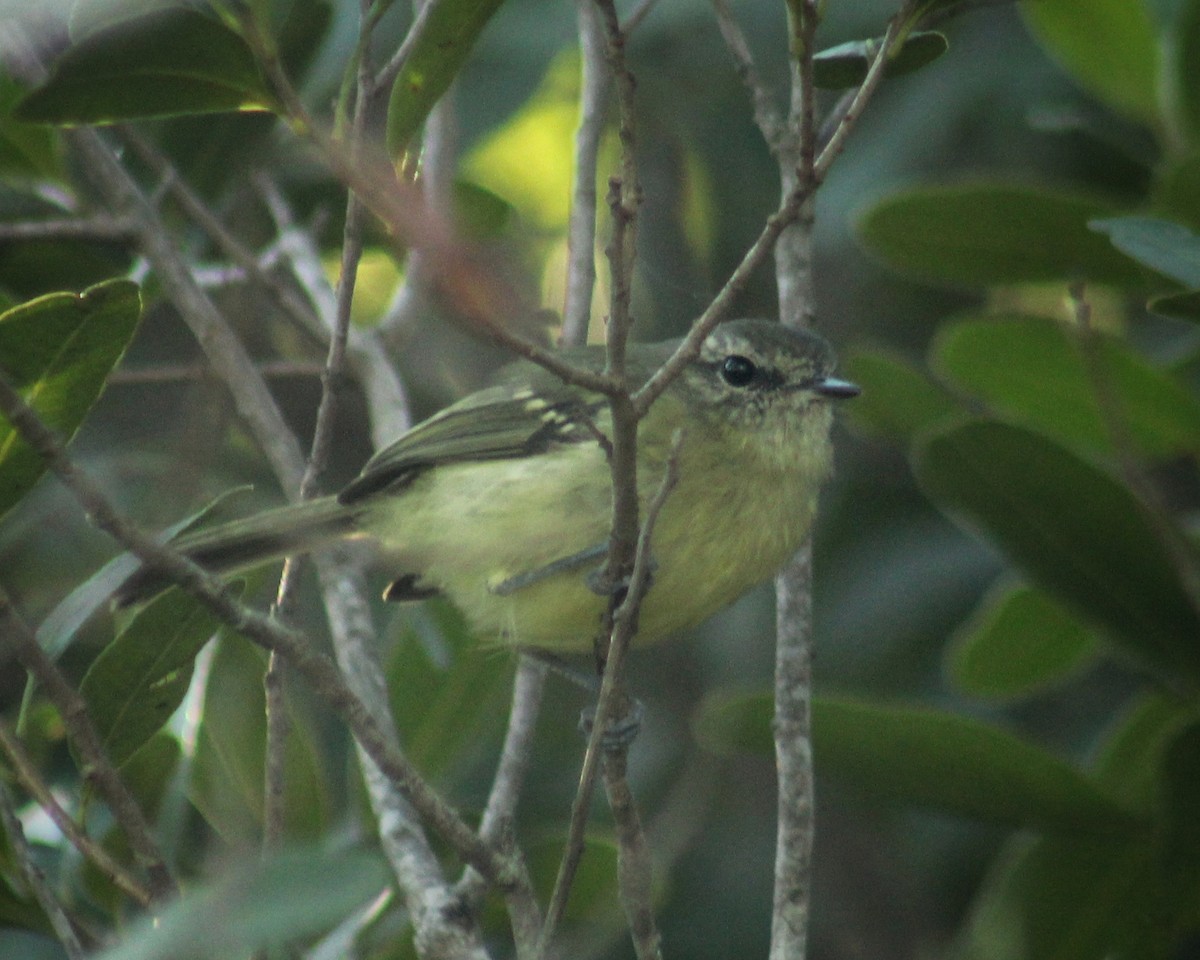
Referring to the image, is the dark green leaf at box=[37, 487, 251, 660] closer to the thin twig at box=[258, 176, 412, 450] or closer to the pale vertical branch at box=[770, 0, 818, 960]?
the pale vertical branch at box=[770, 0, 818, 960]

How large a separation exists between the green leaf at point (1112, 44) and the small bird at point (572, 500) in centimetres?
105

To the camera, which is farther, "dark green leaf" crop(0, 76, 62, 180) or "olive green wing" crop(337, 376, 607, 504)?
"olive green wing" crop(337, 376, 607, 504)

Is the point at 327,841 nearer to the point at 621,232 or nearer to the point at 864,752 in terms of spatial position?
the point at 864,752

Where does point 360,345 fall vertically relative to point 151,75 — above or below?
below

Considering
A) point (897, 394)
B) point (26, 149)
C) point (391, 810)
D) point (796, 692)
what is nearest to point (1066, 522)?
point (897, 394)

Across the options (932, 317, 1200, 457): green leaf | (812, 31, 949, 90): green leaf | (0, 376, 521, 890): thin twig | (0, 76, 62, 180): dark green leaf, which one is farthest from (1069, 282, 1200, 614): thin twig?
(0, 76, 62, 180): dark green leaf

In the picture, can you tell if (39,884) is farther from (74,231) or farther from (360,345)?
(360,345)

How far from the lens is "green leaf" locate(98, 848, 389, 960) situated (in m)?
1.39

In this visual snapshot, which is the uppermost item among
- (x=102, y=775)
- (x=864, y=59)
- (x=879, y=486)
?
(x=864, y=59)

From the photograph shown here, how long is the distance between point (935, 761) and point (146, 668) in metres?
1.65

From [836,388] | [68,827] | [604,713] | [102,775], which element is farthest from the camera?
[836,388]

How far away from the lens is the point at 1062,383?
12.6ft

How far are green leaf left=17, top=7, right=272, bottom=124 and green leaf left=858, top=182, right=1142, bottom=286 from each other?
68.0 inches

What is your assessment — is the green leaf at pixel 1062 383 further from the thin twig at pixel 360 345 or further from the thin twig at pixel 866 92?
the thin twig at pixel 866 92
